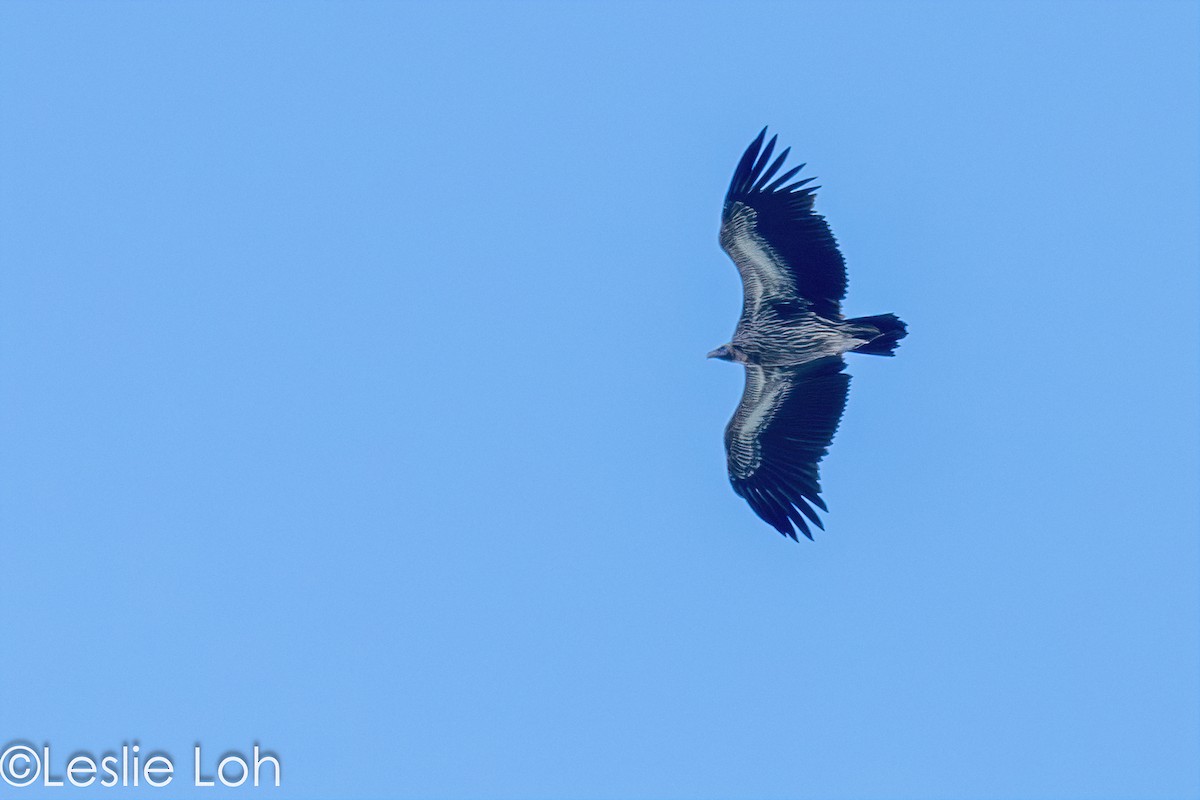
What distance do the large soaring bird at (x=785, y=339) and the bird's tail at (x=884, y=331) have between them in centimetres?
1

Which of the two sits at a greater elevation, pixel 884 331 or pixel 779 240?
pixel 779 240

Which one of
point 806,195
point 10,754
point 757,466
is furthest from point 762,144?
point 10,754

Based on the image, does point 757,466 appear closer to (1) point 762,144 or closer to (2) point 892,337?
(2) point 892,337

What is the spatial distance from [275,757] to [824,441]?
376 inches

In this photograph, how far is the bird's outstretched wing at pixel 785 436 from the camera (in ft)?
83.6

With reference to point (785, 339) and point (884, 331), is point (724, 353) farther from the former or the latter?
point (884, 331)

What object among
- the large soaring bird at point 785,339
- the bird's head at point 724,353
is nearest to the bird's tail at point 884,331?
the large soaring bird at point 785,339

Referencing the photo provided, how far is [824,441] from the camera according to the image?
25.6 m

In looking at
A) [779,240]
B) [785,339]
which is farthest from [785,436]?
[779,240]

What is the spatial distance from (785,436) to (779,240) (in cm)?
317

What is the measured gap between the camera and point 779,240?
24.6 m

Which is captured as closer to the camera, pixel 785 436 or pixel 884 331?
pixel 884 331

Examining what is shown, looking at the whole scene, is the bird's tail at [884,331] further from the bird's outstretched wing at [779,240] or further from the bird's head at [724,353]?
the bird's head at [724,353]

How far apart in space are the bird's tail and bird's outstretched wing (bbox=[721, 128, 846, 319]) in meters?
0.63
